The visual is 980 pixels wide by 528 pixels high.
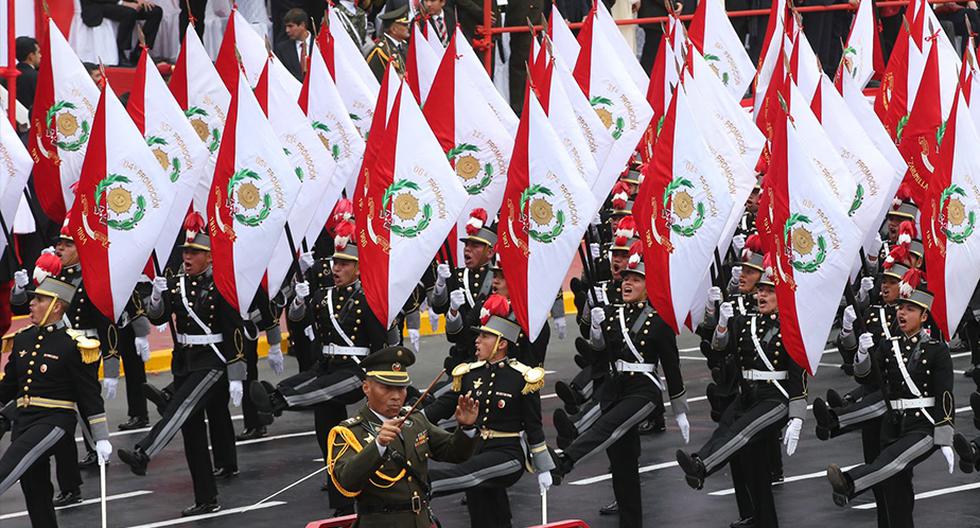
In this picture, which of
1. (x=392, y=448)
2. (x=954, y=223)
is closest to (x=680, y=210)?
(x=954, y=223)

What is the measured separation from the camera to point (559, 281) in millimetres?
14836

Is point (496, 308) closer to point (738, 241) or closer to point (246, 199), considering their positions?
point (246, 199)

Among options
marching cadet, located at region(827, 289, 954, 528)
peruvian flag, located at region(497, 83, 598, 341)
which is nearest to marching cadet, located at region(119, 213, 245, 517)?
peruvian flag, located at region(497, 83, 598, 341)

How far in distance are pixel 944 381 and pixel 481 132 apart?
5.64 metres

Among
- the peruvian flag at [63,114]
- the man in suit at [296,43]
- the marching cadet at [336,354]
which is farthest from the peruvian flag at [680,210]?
the peruvian flag at [63,114]

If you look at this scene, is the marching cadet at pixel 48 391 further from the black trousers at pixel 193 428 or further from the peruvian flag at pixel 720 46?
the peruvian flag at pixel 720 46

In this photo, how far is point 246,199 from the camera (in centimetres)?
1574

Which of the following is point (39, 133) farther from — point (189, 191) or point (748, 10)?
point (748, 10)

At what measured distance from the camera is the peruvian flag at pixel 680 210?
1473 cm

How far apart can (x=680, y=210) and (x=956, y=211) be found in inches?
81.1

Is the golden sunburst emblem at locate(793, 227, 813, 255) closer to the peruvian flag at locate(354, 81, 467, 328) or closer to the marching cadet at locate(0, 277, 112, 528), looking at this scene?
the peruvian flag at locate(354, 81, 467, 328)

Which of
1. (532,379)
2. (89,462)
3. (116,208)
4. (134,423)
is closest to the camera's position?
(532,379)

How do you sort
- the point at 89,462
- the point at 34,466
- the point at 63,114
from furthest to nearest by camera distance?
1. the point at 63,114
2. the point at 89,462
3. the point at 34,466

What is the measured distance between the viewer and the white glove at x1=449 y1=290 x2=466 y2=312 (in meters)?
16.2
